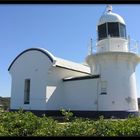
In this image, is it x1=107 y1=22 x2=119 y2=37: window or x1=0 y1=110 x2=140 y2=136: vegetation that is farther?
x1=107 y1=22 x2=119 y2=37: window

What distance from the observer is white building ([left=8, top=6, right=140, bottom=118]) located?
15.5 meters

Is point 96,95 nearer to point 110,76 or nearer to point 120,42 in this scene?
point 110,76

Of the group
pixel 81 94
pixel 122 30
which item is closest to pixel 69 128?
pixel 81 94

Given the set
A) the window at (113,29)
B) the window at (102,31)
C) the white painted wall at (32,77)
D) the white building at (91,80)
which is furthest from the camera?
the white painted wall at (32,77)

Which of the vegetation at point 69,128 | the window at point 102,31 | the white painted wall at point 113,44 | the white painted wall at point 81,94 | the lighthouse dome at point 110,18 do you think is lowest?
the vegetation at point 69,128

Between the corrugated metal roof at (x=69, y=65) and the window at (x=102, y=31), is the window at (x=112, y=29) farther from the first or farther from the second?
the corrugated metal roof at (x=69, y=65)

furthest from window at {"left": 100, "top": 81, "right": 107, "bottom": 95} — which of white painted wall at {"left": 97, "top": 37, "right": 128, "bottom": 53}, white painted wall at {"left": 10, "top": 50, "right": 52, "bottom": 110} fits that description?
white painted wall at {"left": 10, "top": 50, "right": 52, "bottom": 110}

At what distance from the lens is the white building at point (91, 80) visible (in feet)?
50.7

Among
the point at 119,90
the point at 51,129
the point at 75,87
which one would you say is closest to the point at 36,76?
the point at 75,87

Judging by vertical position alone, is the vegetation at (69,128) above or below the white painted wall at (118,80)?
below

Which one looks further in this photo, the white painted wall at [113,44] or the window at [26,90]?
the window at [26,90]

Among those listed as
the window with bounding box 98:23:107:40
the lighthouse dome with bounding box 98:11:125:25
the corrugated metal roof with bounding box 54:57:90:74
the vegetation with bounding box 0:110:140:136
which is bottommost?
the vegetation with bounding box 0:110:140:136

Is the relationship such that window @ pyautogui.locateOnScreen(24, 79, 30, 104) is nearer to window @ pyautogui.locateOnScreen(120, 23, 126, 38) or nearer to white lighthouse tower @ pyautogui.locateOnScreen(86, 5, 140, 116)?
white lighthouse tower @ pyautogui.locateOnScreen(86, 5, 140, 116)

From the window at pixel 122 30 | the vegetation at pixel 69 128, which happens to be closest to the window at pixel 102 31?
the window at pixel 122 30
